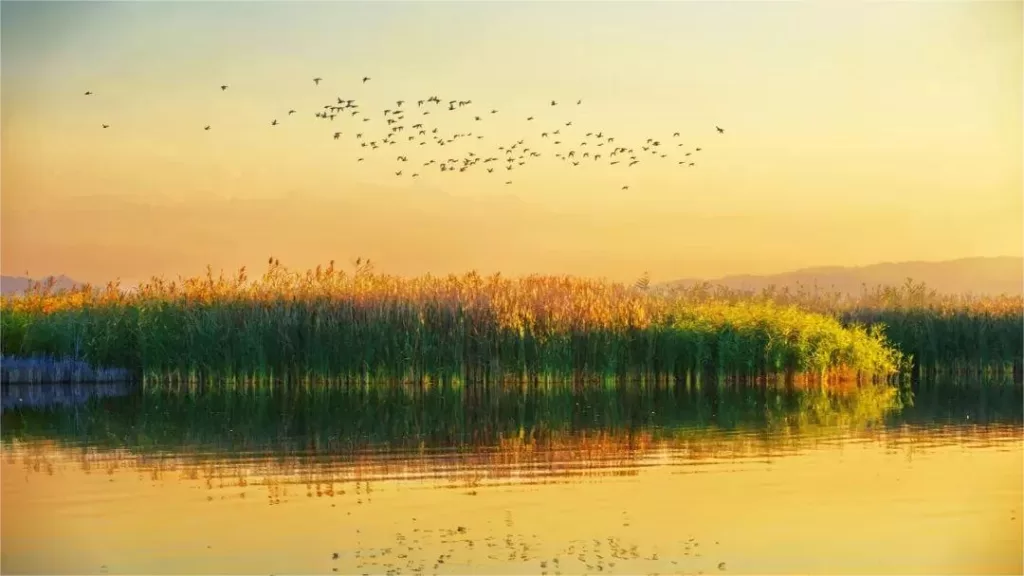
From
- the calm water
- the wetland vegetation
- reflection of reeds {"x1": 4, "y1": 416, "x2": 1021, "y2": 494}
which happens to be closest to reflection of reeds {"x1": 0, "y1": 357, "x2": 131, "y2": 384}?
the wetland vegetation

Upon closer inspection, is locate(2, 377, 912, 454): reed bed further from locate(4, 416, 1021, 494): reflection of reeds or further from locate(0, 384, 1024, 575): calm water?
locate(4, 416, 1021, 494): reflection of reeds

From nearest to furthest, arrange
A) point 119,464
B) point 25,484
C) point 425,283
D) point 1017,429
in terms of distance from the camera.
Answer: point 25,484, point 119,464, point 1017,429, point 425,283

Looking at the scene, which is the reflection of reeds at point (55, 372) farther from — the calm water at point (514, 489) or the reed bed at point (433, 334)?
the calm water at point (514, 489)

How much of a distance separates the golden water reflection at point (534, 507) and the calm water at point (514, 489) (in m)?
0.04

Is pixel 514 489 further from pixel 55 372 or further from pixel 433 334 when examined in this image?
pixel 55 372

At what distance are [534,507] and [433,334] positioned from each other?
16.2 m

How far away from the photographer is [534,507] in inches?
497

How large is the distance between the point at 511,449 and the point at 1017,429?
835 centimetres

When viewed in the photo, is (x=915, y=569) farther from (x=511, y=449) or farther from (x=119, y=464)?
(x=119, y=464)

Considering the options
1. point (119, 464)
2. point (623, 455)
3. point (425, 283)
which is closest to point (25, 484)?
point (119, 464)

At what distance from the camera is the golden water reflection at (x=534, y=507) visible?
10.4 meters

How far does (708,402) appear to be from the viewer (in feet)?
79.7

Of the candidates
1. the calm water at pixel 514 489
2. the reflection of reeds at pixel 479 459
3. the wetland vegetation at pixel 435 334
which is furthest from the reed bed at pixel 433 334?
the reflection of reeds at pixel 479 459

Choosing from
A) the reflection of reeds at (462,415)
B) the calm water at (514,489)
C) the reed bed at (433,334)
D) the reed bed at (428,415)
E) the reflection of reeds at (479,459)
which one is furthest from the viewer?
the reed bed at (433,334)
